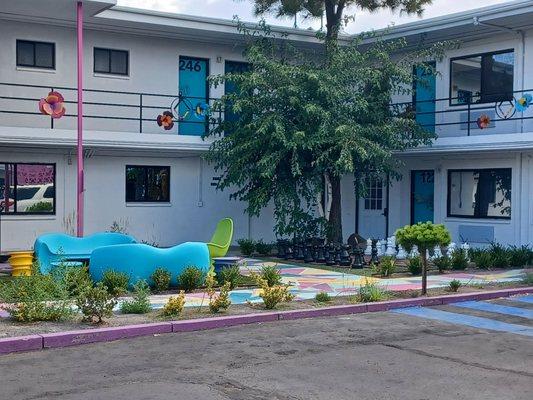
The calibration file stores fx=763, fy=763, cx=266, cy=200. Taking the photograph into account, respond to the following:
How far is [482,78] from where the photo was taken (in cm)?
2177

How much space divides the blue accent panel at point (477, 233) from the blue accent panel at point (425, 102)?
3.07 m

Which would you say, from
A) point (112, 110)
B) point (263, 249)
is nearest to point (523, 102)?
point (263, 249)

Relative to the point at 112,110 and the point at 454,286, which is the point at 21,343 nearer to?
the point at 454,286

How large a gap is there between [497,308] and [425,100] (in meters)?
10.7

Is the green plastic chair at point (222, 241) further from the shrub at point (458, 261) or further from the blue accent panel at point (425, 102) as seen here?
the blue accent panel at point (425, 102)

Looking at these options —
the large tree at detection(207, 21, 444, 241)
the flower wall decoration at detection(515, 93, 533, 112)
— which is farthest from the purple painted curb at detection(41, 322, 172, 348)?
the flower wall decoration at detection(515, 93, 533, 112)

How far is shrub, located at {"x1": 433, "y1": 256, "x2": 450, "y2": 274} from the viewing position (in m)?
17.5

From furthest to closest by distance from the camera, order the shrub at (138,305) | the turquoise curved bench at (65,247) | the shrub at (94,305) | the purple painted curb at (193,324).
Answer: the turquoise curved bench at (65,247) < the shrub at (138,305) < the shrub at (94,305) < the purple painted curb at (193,324)

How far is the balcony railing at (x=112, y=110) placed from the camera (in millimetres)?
19881

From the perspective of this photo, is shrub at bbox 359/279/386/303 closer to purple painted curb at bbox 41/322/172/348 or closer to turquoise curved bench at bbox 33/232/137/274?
purple painted curb at bbox 41/322/172/348

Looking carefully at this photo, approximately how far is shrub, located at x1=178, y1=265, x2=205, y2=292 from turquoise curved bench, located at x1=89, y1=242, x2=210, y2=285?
21cm

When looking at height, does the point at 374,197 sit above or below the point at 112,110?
below

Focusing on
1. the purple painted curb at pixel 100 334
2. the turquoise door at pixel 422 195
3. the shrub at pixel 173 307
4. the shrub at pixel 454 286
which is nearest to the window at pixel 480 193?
the turquoise door at pixel 422 195

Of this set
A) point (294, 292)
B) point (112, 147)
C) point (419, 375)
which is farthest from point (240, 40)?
point (419, 375)
